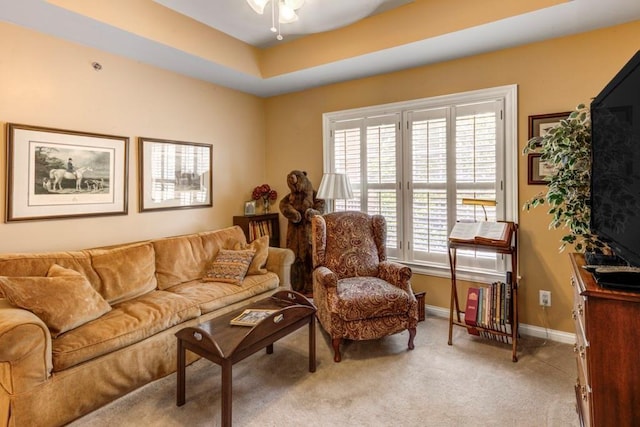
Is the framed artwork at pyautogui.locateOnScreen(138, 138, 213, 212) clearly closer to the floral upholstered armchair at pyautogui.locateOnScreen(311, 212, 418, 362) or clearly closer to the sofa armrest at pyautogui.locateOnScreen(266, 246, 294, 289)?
the sofa armrest at pyautogui.locateOnScreen(266, 246, 294, 289)

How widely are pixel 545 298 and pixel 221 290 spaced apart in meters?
2.84

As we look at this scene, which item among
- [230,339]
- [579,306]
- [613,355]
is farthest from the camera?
[230,339]

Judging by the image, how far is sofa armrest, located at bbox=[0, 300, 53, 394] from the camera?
168 cm

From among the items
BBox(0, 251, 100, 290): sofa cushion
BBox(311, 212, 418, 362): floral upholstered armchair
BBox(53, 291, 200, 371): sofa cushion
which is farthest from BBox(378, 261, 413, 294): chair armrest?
BBox(0, 251, 100, 290): sofa cushion

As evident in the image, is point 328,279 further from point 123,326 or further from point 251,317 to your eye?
point 123,326

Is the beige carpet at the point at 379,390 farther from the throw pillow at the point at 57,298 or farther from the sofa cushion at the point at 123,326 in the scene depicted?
the throw pillow at the point at 57,298

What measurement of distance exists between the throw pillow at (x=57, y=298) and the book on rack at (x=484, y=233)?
2.79 metres

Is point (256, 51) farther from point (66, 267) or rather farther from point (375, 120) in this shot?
point (66, 267)

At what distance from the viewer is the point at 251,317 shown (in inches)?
88.9

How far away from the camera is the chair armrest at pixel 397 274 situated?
2.88 meters

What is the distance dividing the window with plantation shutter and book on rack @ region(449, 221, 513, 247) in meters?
0.31

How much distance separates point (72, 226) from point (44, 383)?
1.50 metres

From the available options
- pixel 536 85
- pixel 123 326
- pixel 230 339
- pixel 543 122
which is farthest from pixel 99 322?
pixel 536 85

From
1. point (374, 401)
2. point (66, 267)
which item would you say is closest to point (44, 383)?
point (66, 267)
